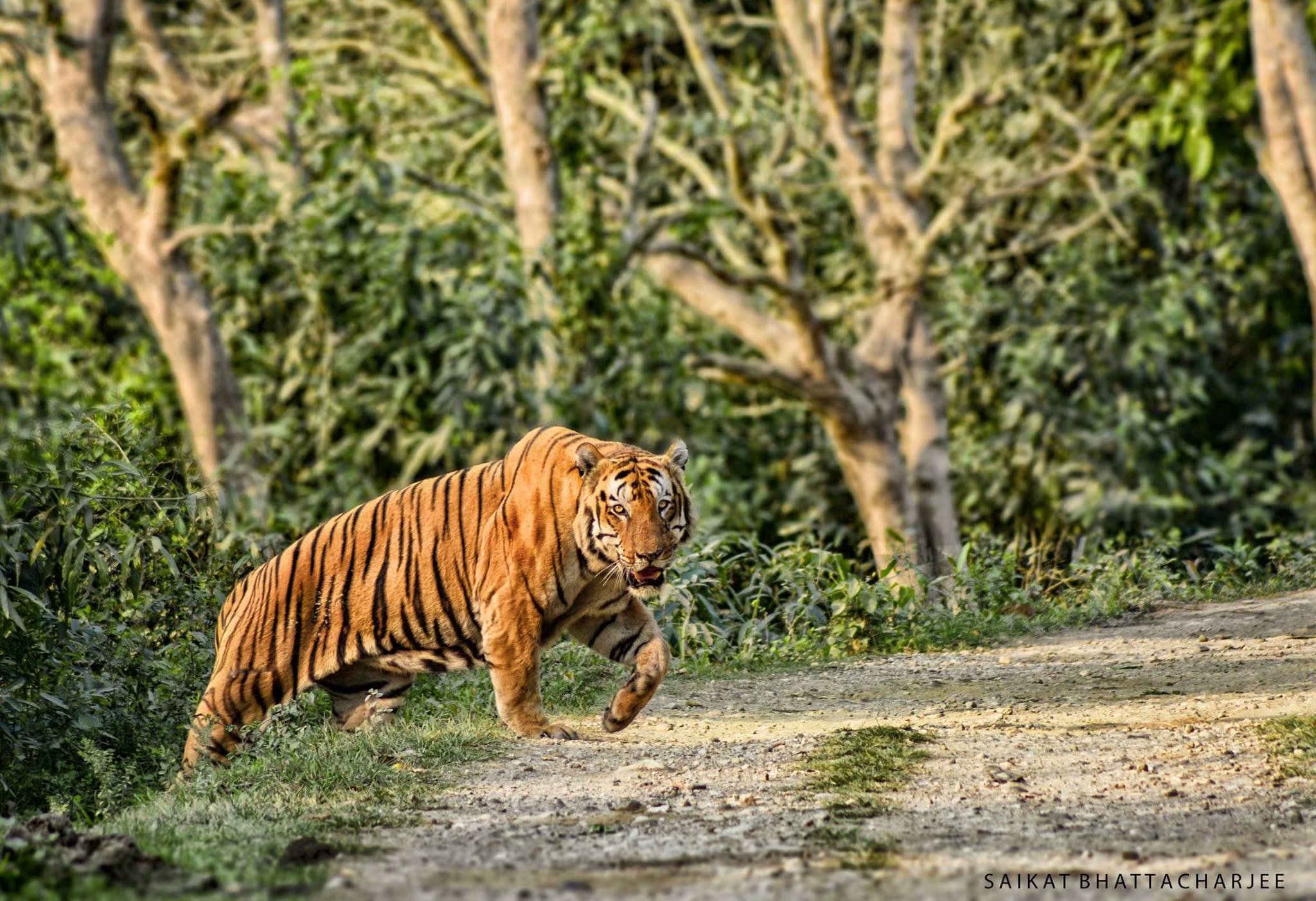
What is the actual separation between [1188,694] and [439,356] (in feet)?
24.4

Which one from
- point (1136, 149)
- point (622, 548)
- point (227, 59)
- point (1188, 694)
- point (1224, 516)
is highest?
point (227, 59)

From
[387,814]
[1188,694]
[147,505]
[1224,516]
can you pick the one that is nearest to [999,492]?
[1224,516]

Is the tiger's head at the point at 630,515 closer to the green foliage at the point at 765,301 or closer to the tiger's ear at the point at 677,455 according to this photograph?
the tiger's ear at the point at 677,455

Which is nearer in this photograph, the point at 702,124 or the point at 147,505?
the point at 147,505

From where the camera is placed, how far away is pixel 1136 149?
14797 mm

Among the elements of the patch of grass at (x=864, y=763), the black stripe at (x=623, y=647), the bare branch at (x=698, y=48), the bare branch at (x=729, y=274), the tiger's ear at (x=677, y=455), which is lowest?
the patch of grass at (x=864, y=763)

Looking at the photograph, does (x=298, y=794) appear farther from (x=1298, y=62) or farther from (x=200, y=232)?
(x=1298, y=62)

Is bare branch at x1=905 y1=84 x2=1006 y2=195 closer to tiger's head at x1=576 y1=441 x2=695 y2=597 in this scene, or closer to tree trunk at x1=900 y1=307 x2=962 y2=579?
tree trunk at x1=900 y1=307 x2=962 y2=579

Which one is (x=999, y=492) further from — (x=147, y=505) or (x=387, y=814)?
(x=387, y=814)

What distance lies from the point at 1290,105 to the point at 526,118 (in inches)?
191

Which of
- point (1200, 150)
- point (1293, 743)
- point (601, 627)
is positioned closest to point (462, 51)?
point (1200, 150)

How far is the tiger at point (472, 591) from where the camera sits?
19.6ft

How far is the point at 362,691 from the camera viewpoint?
667 cm

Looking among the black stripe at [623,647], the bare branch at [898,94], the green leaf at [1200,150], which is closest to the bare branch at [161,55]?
the bare branch at [898,94]
